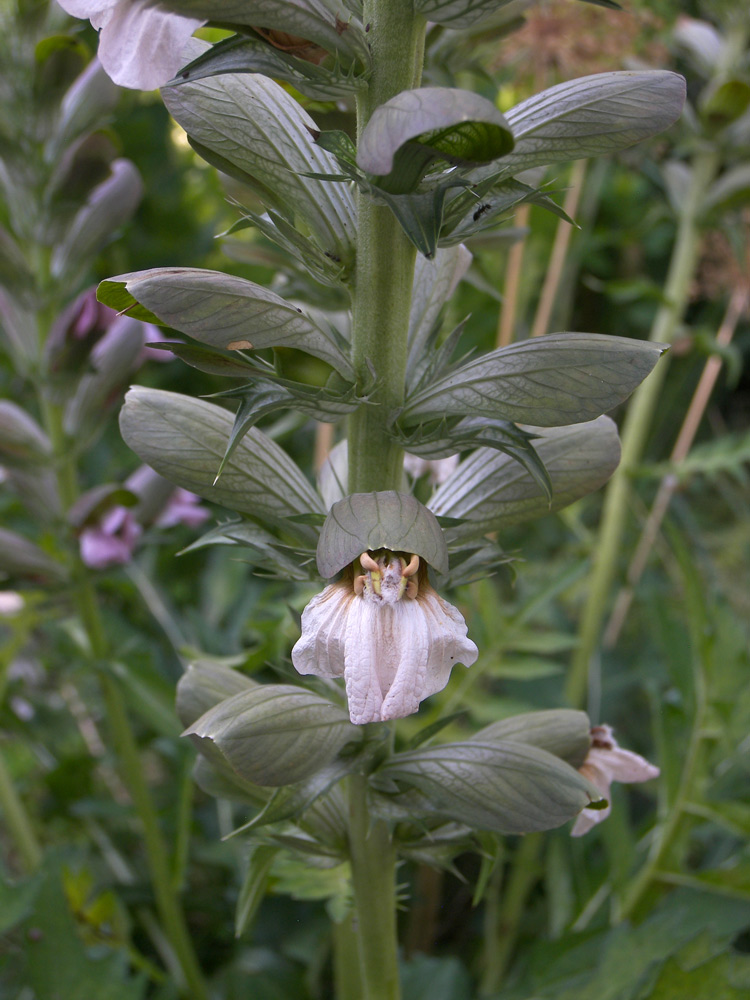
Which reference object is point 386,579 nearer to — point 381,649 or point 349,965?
point 381,649

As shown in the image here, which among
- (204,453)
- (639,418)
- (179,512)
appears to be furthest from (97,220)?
(639,418)

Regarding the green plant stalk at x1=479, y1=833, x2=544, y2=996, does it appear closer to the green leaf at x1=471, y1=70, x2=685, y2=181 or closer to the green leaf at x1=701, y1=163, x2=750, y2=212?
the green leaf at x1=471, y1=70, x2=685, y2=181

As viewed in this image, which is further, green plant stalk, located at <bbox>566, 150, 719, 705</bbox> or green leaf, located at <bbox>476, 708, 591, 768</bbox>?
green plant stalk, located at <bbox>566, 150, 719, 705</bbox>

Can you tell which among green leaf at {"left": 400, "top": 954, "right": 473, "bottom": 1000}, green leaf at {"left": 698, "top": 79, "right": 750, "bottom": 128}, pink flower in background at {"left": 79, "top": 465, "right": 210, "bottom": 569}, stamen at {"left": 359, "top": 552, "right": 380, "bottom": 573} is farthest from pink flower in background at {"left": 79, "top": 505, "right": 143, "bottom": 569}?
green leaf at {"left": 698, "top": 79, "right": 750, "bottom": 128}

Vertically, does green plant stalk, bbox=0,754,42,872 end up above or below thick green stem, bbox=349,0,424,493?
below

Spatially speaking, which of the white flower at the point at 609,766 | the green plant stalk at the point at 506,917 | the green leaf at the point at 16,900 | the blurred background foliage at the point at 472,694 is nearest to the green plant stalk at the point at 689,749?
the blurred background foliage at the point at 472,694

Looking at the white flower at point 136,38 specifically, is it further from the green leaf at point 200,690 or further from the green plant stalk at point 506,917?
the green plant stalk at point 506,917
